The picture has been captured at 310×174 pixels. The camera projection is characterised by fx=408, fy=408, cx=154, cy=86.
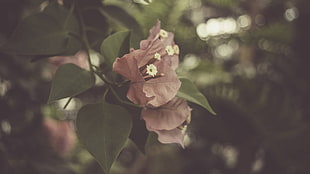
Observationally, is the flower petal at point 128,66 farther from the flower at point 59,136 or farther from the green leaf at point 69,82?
the flower at point 59,136

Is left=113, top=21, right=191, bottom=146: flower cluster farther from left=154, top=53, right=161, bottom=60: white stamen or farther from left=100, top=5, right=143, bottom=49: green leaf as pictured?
left=100, top=5, right=143, bottom=49: green leaf

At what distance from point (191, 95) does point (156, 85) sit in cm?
4

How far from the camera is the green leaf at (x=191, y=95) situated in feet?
1.41

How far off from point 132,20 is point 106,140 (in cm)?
26

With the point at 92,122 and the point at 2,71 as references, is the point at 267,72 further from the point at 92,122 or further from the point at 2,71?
the point at 92,122

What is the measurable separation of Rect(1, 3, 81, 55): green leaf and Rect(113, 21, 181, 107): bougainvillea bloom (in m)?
0.12

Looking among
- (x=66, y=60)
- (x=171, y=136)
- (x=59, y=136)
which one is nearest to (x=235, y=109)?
(x=59, y=136)

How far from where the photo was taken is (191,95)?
442mm

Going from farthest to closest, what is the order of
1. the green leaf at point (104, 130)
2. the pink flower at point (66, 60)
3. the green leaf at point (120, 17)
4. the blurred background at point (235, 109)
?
the blurred background at point (235, 109) < the pink flower at point (66, 60) < the green leaf at point (120, 17) < the green leaf at point (104, 130)

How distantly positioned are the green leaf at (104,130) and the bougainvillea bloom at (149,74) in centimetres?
3

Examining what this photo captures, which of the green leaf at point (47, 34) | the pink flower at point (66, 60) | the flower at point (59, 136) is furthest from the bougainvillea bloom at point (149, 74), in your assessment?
the flower at point (59, 136)

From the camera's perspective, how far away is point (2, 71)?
758 mm

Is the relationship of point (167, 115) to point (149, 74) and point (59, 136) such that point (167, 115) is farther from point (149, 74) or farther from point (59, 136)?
point (59, 136)

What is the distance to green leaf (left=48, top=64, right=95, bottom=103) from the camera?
41 cm
